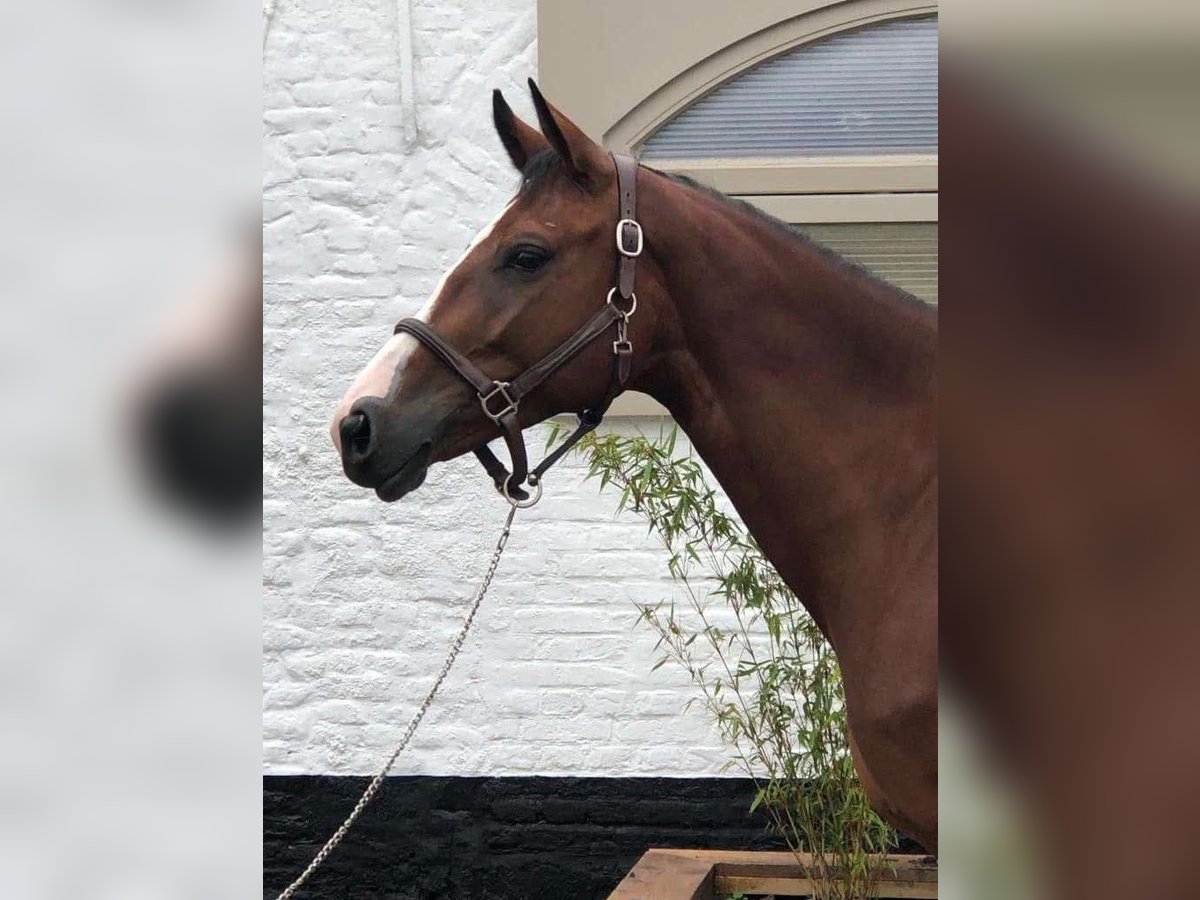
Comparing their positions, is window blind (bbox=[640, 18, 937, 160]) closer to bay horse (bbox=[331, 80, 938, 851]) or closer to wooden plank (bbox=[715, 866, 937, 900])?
bay horse (bbox=[331, 80, 938, 851])

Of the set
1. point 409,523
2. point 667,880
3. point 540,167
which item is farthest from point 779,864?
point 540,167

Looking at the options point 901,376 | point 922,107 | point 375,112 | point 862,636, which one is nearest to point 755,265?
point 901,376

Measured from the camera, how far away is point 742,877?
248 cm

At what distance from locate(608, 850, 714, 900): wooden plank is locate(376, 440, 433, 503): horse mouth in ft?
3.24

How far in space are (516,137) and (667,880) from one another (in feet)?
4.54

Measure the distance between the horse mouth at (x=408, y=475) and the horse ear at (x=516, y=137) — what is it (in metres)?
0.41

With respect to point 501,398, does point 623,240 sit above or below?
above

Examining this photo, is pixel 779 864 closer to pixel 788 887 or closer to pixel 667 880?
pixel 788 887

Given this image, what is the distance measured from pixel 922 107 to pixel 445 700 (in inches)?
64.7
